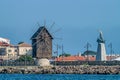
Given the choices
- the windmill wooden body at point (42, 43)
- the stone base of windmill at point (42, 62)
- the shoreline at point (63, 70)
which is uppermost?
the windmill wooden body at point (42, 43)

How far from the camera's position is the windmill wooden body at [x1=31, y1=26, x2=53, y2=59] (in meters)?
124

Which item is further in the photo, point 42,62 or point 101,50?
point 101,50

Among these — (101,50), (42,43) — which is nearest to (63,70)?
(42,43)

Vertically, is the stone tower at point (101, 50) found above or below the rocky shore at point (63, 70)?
above

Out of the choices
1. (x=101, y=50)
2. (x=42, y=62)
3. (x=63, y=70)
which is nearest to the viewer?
(x=63, y=70)

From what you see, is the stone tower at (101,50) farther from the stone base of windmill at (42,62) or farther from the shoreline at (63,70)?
the shoreline at (63,70)

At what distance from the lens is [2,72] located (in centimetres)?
10838

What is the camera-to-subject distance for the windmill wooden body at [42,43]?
406 feet

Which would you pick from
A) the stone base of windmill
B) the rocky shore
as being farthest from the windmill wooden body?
the rocky shore

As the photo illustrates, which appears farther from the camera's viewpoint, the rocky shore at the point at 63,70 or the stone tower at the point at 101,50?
the stone tower at the point at 101,50

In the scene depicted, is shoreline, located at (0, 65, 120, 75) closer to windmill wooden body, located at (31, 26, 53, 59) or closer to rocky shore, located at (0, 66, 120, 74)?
rocky shore, located at (0, 66, 120, 74)

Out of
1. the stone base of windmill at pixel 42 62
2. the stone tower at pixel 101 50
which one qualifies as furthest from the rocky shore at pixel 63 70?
the stone tower at pixel 101 50

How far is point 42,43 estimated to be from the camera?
125062 mm

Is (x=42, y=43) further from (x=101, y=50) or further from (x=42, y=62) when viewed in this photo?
(x=101, y=50)
